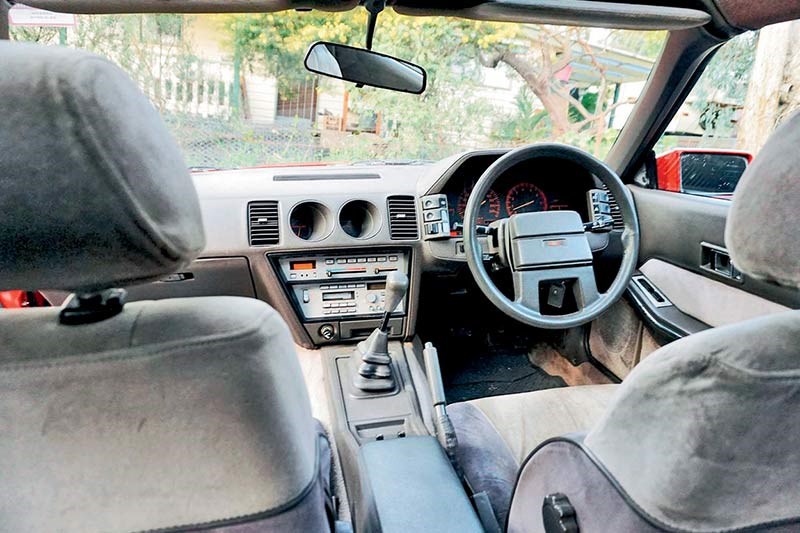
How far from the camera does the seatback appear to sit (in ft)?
2.40

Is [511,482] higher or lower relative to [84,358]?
lower

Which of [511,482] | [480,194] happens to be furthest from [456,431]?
[480,194]

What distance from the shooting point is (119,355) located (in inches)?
28.7

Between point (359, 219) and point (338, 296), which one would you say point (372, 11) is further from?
point (338, 296)

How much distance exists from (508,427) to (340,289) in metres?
0.86

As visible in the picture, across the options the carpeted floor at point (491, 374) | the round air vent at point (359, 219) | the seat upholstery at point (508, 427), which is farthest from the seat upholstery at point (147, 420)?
the carpeted floor at point (491, 374)

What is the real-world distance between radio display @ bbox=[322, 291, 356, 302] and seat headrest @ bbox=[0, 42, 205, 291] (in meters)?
1.59

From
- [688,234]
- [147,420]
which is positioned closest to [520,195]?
[688,234]

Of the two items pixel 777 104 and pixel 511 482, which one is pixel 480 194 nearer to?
pixel 511 482

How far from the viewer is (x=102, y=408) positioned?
0.74m

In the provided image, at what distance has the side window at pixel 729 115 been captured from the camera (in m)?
2.28

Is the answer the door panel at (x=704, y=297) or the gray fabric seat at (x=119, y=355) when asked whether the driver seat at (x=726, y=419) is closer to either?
the gray fabric seat at (x=119, y=355)

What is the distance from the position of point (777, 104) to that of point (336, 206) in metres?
1.87

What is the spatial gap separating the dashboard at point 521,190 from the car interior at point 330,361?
81 millimetres
